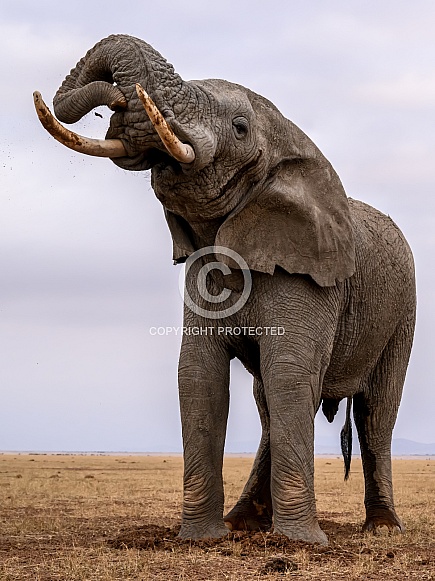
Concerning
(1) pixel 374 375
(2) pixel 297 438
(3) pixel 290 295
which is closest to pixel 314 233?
(3) pixel 290 295

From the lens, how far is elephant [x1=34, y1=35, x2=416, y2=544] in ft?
24.4

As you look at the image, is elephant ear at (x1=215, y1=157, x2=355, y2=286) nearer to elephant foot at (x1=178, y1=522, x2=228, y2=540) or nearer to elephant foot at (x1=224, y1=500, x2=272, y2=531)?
elephant foot at (x1=178, y1=522, x2=228, y2=540)

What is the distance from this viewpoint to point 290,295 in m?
8.44

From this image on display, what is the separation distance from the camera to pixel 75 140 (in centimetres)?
707

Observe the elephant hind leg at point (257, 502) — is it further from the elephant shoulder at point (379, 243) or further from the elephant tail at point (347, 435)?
the elephant shoulder at point (379, 243)

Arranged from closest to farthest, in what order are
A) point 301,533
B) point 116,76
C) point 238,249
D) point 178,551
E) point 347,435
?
1. point 116,76
2. point 178,551
3. point 301,533
4. point 238,249
5. point 347,435

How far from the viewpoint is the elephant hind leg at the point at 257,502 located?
32.9 feet

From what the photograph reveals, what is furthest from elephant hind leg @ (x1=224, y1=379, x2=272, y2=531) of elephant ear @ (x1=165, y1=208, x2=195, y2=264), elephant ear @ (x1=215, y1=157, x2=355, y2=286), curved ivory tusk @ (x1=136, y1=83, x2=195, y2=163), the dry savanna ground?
curved ivory tusk @ (x1=136, y1=83, x2=195, y2=163)

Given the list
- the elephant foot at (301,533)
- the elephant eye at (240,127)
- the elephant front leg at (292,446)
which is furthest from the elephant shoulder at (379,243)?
the elephant foot at (301,533)

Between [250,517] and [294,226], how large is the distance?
10.4ft

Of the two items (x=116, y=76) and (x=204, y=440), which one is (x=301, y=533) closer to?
(x=204, y=440)

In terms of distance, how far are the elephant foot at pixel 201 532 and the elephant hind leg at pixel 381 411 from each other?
2485mm

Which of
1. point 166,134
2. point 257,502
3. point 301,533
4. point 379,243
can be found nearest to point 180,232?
point 166,134

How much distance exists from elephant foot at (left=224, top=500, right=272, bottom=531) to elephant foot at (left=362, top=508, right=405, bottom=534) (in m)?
1.03
